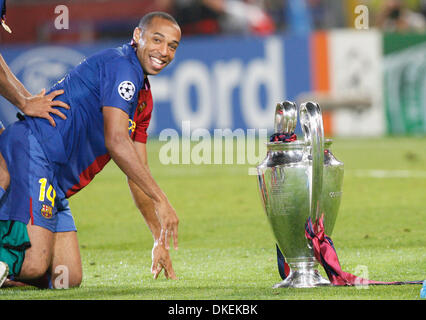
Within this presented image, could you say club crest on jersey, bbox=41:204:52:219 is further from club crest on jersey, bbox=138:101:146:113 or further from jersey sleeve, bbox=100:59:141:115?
club crest on jersey, bbox=138:101:146:113

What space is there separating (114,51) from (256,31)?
49.8 ft

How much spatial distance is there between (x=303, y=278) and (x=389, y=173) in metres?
7.22

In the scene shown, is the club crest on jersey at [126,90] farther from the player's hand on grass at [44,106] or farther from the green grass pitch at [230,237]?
the green grass pitch at [230,237]

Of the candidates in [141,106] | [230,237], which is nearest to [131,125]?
[141,106]

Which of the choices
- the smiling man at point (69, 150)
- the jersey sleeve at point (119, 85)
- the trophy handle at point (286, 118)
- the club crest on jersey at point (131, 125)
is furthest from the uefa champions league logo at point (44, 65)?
the trophy handle at point (286, 118)

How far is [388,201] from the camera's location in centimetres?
928

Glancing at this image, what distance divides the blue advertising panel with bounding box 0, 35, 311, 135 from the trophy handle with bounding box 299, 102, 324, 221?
474 inches

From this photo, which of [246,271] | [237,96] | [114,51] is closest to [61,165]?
[114,51]

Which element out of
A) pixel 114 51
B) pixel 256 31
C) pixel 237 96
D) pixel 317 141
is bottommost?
pixel 317 141

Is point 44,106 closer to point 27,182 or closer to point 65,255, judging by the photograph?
point 27,182

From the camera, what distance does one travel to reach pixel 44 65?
17672 millimetres

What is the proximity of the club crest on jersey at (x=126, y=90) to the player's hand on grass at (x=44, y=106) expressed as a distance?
1.82ft

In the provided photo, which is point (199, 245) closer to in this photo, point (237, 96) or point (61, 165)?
point (61, 165)

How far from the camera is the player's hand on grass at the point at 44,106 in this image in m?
5.40
